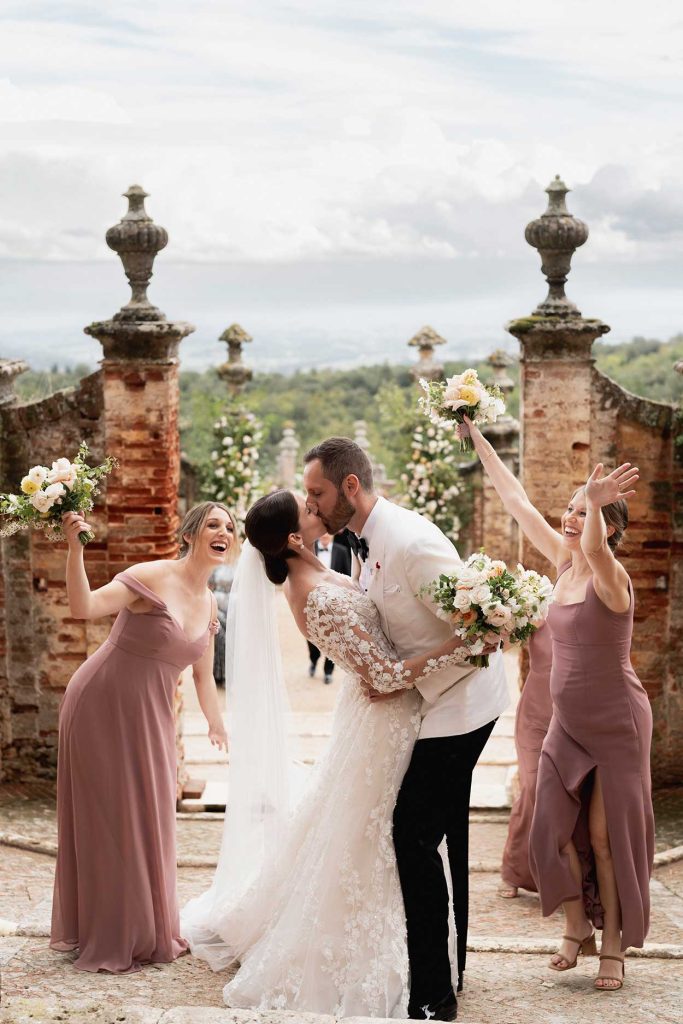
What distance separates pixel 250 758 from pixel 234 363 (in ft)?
30.0

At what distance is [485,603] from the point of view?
4297 mm

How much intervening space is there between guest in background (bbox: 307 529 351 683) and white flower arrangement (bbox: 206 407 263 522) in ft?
4.45

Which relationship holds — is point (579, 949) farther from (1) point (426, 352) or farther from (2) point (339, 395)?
(2) point (339, 395)

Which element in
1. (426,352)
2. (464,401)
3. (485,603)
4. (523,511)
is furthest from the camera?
(426,352)

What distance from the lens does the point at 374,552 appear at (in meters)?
4.59

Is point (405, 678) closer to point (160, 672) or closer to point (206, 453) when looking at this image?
point (160, 672)

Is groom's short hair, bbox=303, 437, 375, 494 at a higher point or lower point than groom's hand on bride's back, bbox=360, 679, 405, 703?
higher

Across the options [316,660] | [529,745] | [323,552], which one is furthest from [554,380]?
[323,552]

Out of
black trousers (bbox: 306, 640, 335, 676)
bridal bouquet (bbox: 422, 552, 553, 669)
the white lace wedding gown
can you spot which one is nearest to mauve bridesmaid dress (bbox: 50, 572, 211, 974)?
the white lace wedding gown

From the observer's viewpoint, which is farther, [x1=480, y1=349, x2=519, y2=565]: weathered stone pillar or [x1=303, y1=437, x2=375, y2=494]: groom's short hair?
[x1=480, y1=349, x2=519, y2=565]: weathered stone pillar

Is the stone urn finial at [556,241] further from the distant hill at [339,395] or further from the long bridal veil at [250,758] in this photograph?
the distant hill at [339,395]

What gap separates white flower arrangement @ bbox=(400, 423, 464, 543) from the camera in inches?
545

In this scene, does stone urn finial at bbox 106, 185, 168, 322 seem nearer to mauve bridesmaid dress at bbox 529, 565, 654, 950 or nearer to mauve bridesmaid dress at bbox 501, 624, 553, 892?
mauve bridesmaid dress at bbox 501, 624, 553, 892

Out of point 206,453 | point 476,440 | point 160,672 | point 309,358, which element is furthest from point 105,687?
point 309,358
